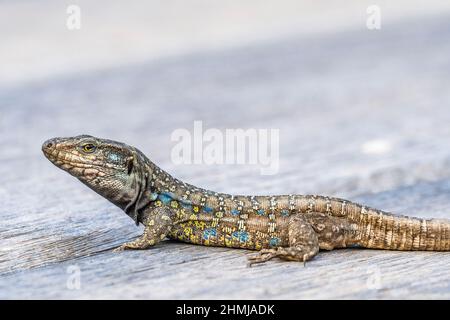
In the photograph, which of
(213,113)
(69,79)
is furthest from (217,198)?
(69,79)

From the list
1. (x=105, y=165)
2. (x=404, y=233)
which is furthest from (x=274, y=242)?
(x=105, y=165)

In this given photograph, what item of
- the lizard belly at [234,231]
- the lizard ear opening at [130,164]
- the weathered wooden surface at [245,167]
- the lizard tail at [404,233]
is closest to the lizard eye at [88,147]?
the lizard ear opening at [130,164]

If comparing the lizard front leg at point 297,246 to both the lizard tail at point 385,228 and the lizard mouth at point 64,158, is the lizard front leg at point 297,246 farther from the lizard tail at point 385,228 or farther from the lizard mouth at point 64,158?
the lizard mouth at point 64,158

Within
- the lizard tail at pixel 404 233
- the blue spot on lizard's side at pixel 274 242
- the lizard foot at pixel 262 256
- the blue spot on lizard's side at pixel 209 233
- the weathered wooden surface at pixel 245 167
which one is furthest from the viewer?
the blue spot on lizard's side at pixel 274 242

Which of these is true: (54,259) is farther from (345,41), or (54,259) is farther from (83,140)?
(345,41)

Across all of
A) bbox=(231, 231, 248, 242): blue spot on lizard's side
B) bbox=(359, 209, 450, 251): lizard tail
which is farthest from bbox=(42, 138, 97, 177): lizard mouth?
bbox=(359, 209, 450, 251): lizard tail
